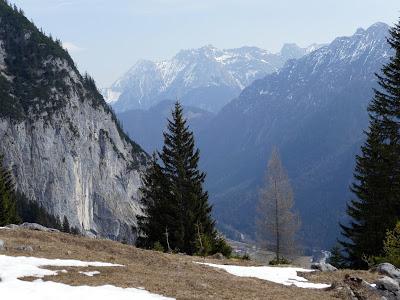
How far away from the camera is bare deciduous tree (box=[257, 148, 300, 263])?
165 ft

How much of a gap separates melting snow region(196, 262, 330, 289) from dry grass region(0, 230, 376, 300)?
0.96 metres

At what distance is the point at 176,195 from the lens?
46.8m

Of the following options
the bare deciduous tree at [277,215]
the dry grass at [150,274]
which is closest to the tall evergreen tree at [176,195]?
the bare deciduous tree at [277,215]

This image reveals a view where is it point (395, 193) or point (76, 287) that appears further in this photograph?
point (395, 193)

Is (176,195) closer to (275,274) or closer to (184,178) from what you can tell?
(184,178)

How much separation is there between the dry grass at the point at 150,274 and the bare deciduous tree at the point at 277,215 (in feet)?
77.8

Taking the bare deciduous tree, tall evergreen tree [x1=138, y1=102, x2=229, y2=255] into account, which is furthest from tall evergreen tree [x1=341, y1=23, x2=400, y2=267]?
tall evergreen tree [x1=138, y1=102, x2=229, y2=255]

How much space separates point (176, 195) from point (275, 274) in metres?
21.8

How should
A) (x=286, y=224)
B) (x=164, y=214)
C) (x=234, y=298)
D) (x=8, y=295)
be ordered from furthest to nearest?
1. (x=286, y=224)
2. (x=164, y=214)
3. (x=234, y=298)
4. (x=8, y=295)

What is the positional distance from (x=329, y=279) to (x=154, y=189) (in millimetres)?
26428

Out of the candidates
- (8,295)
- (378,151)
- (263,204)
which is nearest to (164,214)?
(263,204)

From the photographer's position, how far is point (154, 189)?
48.8 metres

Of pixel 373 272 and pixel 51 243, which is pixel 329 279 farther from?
pixel 51 243

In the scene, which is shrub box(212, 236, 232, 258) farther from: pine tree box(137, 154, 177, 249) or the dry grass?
the dry grass
